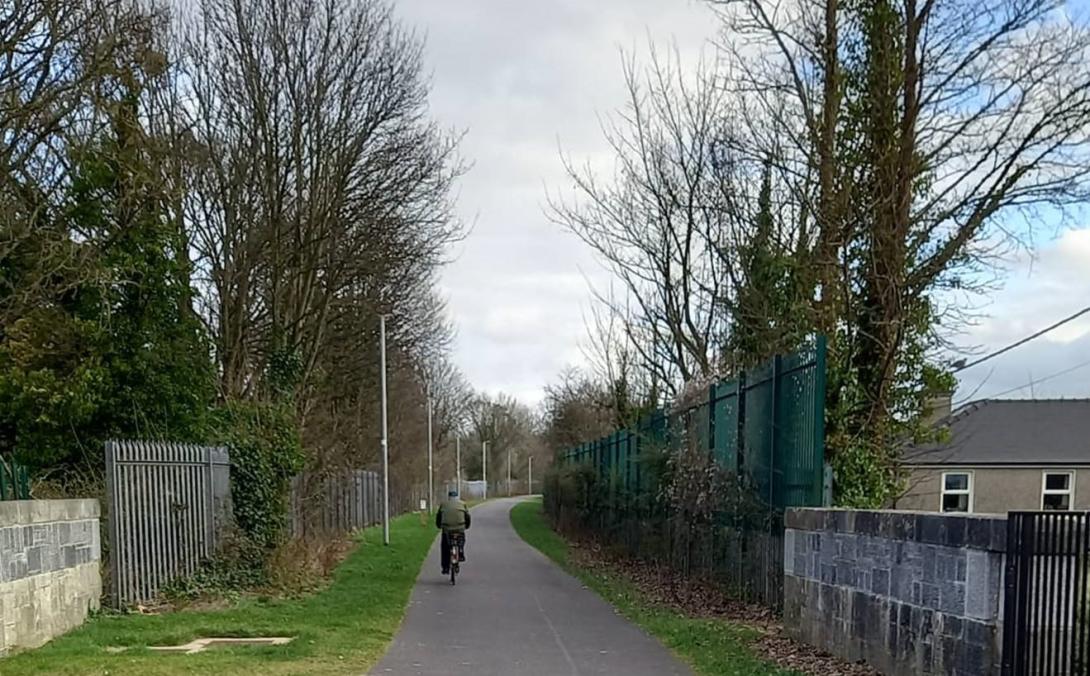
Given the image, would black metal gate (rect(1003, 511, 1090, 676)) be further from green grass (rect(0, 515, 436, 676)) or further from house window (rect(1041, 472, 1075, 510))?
house window (rect(1041, 472, 1075, 510))

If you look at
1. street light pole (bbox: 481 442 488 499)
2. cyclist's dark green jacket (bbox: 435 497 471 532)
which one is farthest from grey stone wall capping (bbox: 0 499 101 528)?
street light pole (bbox: 481 442 488 499)

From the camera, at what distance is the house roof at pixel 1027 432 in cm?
3491

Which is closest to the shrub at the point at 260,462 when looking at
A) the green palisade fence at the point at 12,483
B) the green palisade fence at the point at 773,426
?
the green palisade fence at the point at 12,483

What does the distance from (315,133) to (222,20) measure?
2.77 metres

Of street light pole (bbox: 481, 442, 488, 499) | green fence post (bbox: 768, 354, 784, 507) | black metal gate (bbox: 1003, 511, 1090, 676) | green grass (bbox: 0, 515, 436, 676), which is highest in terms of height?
green fence post (bbox: 768, 354, 784, 507)

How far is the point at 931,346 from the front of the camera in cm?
1374

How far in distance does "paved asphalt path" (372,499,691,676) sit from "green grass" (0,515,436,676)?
395mm

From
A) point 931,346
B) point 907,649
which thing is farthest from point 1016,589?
point 931,346

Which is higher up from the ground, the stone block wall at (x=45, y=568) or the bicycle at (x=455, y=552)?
the stone block wall at (x=45, y=568)

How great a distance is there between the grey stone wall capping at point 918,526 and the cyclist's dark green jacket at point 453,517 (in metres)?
8.85

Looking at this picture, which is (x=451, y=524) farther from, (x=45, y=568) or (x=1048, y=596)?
(x=1048, y=596)

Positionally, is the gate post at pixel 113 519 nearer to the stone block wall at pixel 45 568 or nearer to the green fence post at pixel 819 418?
the stone block wall at pixel 45 568

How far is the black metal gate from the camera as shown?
5.75 metres

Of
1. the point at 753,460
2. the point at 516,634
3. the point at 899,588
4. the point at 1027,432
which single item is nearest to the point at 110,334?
the point at 516,634
